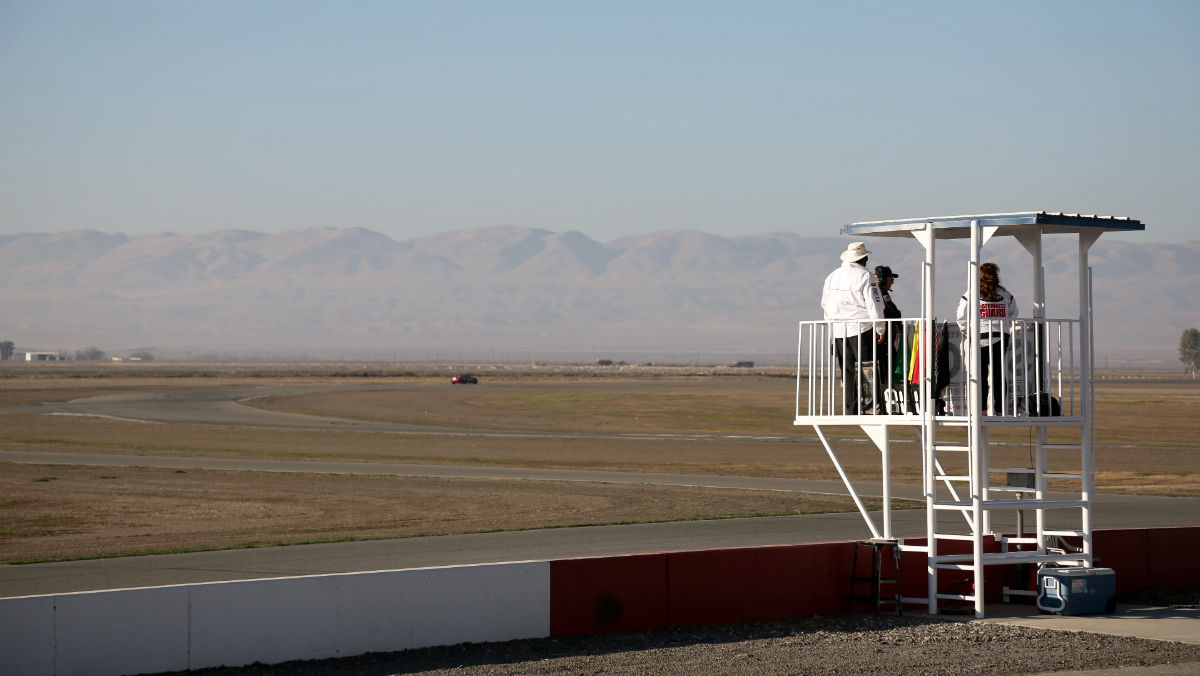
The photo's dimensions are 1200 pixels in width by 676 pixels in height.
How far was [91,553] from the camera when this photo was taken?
1966 cm

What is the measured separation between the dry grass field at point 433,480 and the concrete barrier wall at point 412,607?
933 centimetres

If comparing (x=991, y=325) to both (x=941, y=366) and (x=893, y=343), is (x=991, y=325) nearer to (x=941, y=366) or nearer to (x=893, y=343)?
(x=941, y=366)

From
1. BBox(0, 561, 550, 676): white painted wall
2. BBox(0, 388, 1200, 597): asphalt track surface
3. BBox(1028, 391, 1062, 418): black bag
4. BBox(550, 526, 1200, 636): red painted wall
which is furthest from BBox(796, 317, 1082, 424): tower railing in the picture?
BBox(0, 388, 1200, 597): asphalt track surface

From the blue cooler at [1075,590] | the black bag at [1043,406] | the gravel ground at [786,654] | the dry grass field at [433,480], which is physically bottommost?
the dry grass field at [433,480]

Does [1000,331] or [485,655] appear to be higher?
[1000,331]

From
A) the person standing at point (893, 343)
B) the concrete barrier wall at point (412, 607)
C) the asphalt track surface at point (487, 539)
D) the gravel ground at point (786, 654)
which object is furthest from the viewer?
the asphalt track surface at point (487, 539)

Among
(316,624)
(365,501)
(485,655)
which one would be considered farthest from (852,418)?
(365,501)

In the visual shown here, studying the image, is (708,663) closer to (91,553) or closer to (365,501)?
(91,553)

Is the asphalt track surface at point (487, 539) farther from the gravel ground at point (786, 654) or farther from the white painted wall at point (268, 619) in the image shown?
the gravel ground at point (786, 654)

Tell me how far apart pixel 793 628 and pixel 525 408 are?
216 ft

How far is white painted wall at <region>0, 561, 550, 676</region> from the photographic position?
10461 millimetres

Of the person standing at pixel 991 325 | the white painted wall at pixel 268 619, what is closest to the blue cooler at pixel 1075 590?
the person standing at pixel 991 325

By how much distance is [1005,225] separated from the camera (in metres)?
13.8

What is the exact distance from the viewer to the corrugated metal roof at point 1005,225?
1359 centimetres
